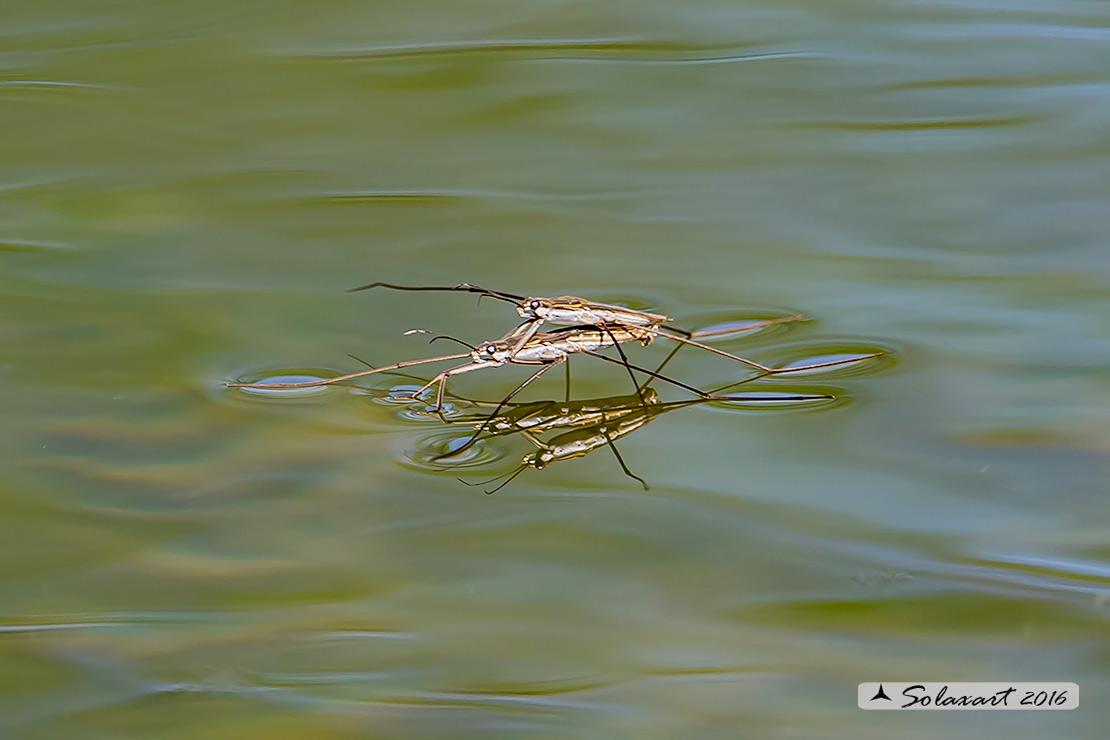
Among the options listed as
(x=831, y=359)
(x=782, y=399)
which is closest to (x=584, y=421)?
(x=782, y=399)

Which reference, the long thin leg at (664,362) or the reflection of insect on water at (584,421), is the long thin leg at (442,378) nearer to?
the reflection of insect on water at (584,421)

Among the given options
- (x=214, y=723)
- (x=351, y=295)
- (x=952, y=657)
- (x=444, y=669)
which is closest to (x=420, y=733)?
(x=444, y=669)

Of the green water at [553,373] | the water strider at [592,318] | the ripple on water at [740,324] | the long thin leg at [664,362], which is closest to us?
the green water at [553,373]

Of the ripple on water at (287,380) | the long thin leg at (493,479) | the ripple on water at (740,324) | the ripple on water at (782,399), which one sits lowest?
the long thin leg at (493,479)

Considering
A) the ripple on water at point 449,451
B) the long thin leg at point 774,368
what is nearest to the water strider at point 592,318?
the long thin leg at point 774,368

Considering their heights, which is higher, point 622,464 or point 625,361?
point 625,361

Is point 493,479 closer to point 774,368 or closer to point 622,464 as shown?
point 622,464

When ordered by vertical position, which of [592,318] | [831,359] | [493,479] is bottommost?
[493,479]

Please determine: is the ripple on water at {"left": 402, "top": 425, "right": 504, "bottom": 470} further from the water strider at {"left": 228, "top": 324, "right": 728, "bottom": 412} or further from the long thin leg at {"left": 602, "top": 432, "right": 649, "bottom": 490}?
the long thin leg at {"left": 602, "top": 432, "right": 649, "bottom": 490}

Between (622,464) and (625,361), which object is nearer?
(622,464)
